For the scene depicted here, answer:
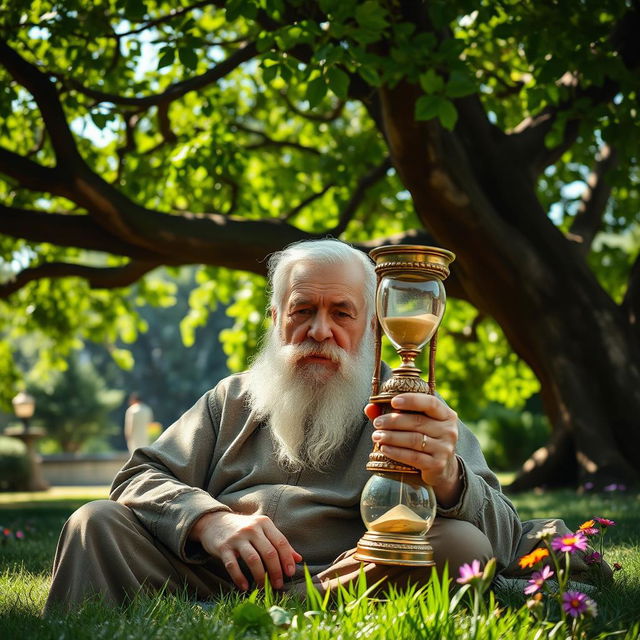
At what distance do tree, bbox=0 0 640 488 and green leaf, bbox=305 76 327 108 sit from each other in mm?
20

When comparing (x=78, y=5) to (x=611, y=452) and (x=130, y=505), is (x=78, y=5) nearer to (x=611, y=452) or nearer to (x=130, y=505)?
(x=130, y=505)

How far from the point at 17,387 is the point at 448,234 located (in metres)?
11.0

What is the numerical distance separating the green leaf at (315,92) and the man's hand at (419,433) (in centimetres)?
356

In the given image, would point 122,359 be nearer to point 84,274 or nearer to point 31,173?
point 84,274

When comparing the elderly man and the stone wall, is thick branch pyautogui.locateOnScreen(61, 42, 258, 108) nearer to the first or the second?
the elderly man

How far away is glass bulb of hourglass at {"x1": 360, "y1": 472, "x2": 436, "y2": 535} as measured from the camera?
11.0 feet

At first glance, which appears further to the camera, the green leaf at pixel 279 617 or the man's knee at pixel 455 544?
the man's knee at pixel 455 544

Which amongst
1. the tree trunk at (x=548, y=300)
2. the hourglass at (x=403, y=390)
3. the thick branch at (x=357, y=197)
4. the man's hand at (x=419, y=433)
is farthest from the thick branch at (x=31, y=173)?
the man's hand at (x=419, y=433)

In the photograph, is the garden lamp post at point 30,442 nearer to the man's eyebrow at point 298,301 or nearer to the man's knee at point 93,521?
the man's eyebrow at point 298,301

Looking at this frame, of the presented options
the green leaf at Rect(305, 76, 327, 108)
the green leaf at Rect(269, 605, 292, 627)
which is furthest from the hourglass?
the green leaf at Rect(305, 76, 327, 108)

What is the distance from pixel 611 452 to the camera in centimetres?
997

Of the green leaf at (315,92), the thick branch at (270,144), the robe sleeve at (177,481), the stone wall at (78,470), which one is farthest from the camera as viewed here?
the stone wall at (78,470)

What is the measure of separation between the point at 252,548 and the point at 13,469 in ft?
72.2

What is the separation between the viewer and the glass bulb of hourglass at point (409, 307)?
11.2ft
